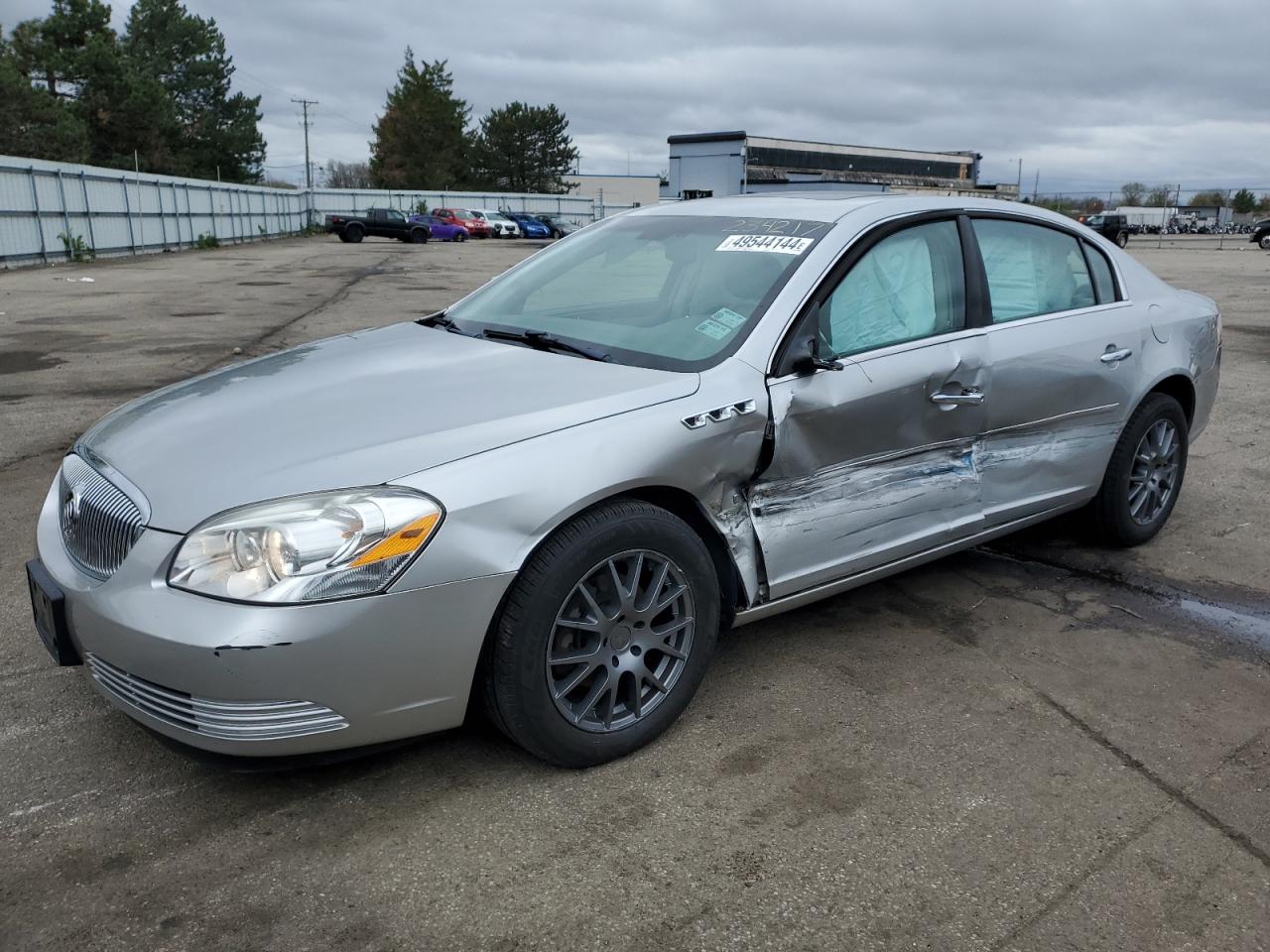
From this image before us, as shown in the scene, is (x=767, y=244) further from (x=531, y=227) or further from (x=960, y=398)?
(x=531, y=227)

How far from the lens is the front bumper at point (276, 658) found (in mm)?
2309

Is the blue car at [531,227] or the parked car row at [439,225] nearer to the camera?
the parked car row at [439,225]

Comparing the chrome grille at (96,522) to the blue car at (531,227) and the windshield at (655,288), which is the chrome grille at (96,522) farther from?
the blue car at (531,227)

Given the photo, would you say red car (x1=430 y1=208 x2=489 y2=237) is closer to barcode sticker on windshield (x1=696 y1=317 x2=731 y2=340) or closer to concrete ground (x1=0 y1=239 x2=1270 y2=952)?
concrete ground (x1=0 y1=239 x2=1270 y2=952)

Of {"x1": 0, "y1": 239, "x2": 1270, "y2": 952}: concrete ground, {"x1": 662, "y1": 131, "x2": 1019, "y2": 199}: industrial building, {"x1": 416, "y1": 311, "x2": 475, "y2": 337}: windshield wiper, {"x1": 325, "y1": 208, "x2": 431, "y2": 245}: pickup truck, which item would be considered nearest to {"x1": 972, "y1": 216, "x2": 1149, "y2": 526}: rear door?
{"x1": 0, "y1": 239, "x2": 1270, "y2": 952}: concrete ground

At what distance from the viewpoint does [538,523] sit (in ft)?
8.41

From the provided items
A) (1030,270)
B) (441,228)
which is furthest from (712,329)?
(441,228)

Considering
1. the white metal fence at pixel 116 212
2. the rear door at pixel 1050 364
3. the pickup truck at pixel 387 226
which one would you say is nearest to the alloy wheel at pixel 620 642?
the rear door at pixel 1050 364

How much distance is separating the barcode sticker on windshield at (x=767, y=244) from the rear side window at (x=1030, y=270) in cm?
88

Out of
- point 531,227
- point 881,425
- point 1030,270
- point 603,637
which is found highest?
point 1030,270

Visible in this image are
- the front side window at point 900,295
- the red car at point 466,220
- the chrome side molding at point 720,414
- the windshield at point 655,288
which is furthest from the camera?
the red car at point 466,220

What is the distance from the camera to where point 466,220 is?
→ 162ft

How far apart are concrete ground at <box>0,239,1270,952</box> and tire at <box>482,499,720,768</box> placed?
0.44 feet

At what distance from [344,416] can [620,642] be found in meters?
0.96
